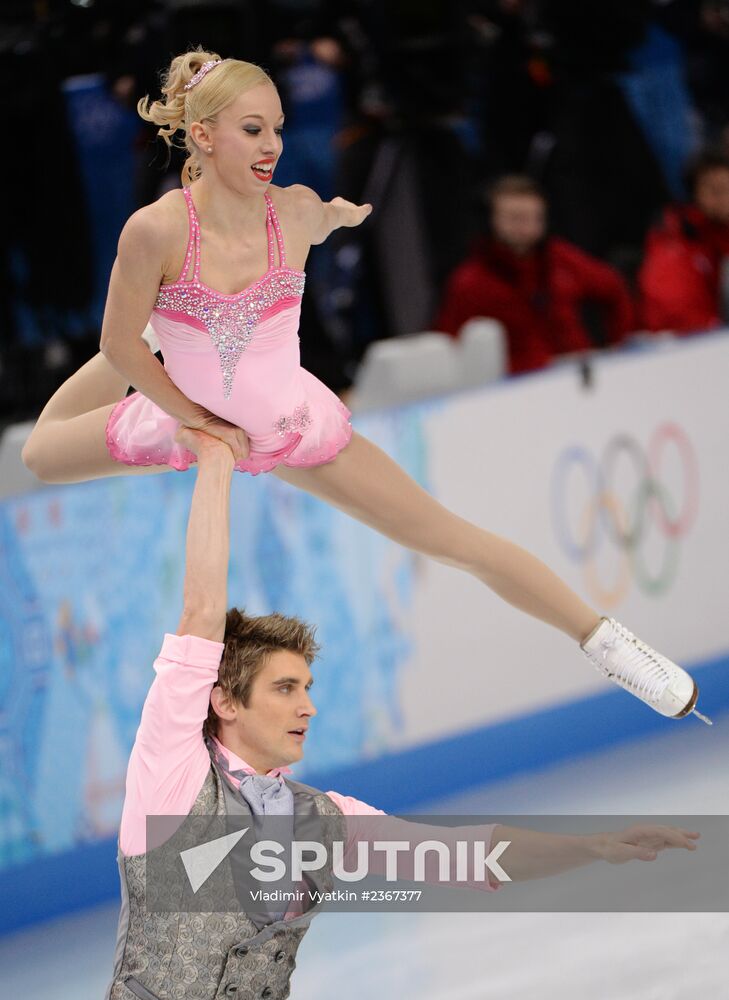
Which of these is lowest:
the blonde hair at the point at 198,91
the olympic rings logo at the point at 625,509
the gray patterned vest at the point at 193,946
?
the gray patterned vest at the point at 193,946

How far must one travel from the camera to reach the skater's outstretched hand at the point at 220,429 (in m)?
3.42

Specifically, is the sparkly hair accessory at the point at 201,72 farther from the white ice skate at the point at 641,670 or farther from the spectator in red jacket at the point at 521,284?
the spectator in red jacket at the point at 521,284

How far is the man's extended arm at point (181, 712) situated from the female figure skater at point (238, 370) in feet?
1.45

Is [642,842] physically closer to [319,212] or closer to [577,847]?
[577,847]

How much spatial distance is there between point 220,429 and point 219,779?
0.68m

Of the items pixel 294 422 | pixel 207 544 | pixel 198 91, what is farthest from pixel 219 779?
pixel 198 91

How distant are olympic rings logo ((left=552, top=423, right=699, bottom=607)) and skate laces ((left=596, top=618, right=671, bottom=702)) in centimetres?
220

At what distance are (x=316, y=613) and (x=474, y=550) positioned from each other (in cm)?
190

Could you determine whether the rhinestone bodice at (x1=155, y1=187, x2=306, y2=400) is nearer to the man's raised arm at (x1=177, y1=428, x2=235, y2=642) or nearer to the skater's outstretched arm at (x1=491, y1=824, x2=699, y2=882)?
the man's raised arm at (x1=177, y1=428, x2=235, y2=642)

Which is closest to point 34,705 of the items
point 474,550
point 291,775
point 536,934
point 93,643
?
point 93,643

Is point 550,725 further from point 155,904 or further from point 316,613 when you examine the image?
point 155,904

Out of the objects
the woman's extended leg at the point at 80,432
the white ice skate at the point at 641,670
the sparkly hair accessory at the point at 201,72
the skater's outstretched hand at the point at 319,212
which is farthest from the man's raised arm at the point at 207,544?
the white ice skate at the point at 641,670

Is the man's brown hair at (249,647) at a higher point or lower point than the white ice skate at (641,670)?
lower

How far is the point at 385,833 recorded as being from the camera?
322cm
